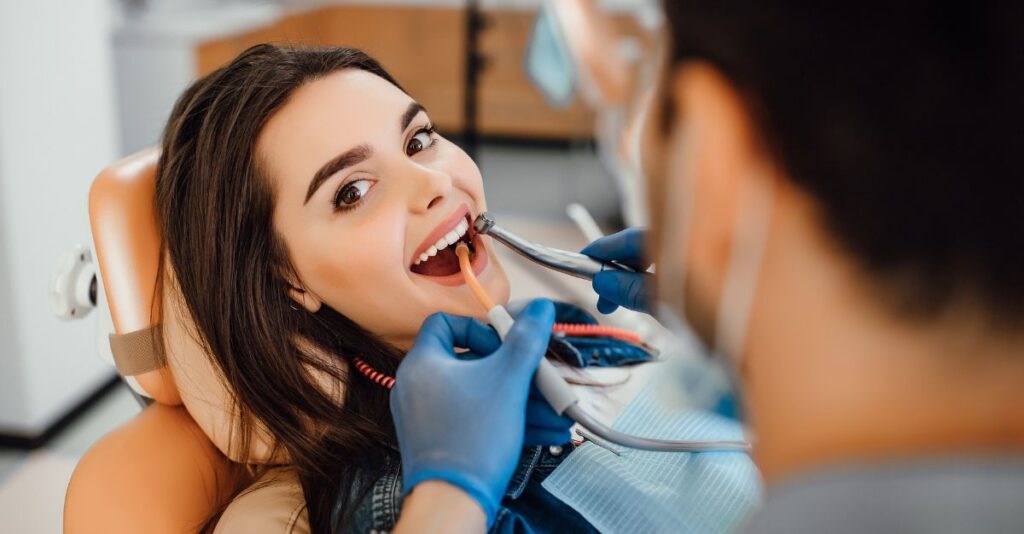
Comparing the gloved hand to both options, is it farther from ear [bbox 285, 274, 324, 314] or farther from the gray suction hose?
ear [bbox 285, 274, 324, 314]

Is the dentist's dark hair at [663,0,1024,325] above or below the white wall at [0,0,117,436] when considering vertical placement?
above

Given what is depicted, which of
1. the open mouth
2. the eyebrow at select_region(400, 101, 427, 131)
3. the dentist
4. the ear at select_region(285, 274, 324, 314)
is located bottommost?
the ear at select_region(285, 274, 324, 314)

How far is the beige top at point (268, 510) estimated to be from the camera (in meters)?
0.99

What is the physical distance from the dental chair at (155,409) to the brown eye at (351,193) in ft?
0.77

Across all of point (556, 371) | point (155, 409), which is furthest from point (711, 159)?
point (155, 409)

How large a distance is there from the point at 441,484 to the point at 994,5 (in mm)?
533

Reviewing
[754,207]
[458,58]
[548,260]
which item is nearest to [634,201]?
[548,260]

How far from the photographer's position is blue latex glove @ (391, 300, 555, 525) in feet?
2.53

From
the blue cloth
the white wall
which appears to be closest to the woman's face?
the blue cloth

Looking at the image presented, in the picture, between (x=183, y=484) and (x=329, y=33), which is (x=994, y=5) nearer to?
(x=183, y=484)

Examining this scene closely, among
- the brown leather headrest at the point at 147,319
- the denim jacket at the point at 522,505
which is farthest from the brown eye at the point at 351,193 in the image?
the denim jacket at the point at 522,505

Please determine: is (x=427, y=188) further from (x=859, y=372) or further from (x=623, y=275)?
(x=859, y=372)

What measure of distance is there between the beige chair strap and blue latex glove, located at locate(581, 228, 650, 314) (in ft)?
1.83

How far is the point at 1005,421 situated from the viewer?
0.52m
